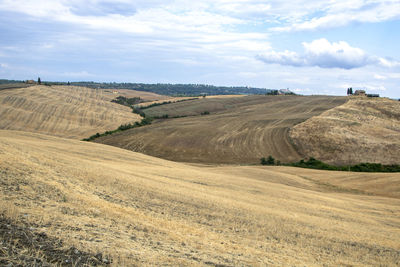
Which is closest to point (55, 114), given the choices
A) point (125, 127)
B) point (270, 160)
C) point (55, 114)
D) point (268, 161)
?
point (55, 114)

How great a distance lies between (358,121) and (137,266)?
71198 millimetres

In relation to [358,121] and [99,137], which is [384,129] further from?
[99,137]

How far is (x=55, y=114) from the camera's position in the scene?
270 ft

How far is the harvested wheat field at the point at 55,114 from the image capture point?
237 ft

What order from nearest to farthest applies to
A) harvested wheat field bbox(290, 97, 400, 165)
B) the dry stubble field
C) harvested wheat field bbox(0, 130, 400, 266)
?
1. harvested wheat field bbox(0, 130, 400, 266)
2. harvested wheat field bbox(290, 97, 400, 165)
3. the dry stubble field

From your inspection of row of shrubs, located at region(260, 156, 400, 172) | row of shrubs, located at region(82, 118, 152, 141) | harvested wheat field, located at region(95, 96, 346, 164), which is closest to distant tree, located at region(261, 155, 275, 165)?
row of shrubs, located at region(260, 156, 400, 172)

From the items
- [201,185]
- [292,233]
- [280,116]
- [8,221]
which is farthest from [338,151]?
[8,221]

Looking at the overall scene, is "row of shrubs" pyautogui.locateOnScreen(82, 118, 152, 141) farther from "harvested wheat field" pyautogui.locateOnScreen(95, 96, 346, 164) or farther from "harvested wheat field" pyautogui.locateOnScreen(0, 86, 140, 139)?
"harvested wheat field" pyautogui.locateOnScreen(95, 96, 346, 164)

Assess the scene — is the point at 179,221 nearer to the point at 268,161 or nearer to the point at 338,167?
the point at 268,161

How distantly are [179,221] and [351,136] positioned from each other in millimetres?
54310

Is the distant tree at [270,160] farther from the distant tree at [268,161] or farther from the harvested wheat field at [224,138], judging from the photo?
the harvested wheat field at [224,138]

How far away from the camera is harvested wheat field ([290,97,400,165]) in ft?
177

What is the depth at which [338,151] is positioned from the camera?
183ft

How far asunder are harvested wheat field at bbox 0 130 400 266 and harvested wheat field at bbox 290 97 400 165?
34234 millimetres
